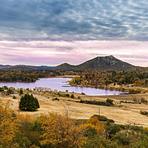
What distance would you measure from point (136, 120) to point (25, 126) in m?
25.9

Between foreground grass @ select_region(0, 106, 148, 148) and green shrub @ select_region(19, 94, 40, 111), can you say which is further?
green shrub @ select_region(19, 94, 40, 111)

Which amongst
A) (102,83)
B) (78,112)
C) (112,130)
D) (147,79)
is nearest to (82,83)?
(102,83)

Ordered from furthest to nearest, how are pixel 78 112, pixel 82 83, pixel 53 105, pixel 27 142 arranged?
pixel 82 83 → pixel 53 105 → pixel 78 112 → pixel 27 142

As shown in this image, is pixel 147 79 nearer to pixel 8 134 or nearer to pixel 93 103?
pixel 93 103

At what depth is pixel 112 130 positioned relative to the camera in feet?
143

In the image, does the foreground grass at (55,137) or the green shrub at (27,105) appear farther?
the green shrub at (27,105)

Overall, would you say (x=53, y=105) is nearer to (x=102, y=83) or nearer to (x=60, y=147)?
Answer: (x=60, y=147)

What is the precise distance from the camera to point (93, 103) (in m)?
85.9

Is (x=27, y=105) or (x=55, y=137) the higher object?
(x=27, y=105)

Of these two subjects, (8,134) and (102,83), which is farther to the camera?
(102,83)

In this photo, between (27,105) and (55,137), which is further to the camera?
(27,105)

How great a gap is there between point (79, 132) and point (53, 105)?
139 feet

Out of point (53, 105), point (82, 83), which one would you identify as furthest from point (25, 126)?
point (82, 83)

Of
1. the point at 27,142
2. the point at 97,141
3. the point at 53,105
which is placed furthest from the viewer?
the point at 53,105
